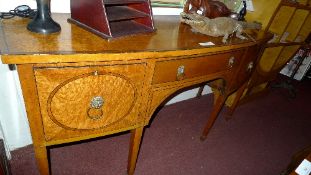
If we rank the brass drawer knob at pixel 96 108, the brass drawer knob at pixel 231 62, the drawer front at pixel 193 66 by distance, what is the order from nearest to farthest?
the brass drawer knob at pixel 96 108 < the drawer front at pixel 193 66 < the brass drawer knob at pixel 231 62

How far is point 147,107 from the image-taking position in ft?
4.24

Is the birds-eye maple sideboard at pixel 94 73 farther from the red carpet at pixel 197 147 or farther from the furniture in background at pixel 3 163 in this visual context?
the red carpet at pixel 197 147

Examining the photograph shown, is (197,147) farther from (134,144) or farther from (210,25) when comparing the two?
(210,25)

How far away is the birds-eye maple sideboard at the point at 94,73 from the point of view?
0.88m

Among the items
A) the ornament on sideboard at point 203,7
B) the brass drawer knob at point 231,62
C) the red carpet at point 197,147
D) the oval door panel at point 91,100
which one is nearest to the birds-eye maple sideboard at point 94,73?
the oval door panel at point 91,100

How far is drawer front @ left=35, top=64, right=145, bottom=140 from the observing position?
0.93 m

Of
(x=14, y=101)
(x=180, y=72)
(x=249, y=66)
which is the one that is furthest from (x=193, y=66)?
(x=14, y=101)

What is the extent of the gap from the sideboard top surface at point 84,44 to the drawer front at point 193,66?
68 mm

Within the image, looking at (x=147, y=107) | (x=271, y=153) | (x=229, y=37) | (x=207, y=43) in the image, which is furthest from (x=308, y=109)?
(x=147, y=107)

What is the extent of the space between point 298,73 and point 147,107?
12.4 ft

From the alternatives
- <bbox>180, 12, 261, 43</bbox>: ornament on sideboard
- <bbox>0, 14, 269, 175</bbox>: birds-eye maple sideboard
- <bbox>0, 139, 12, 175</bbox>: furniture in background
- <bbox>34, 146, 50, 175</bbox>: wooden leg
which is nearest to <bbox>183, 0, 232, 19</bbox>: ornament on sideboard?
<bbox>180, 12, 261, 43</bbox>: ornament on sideboard

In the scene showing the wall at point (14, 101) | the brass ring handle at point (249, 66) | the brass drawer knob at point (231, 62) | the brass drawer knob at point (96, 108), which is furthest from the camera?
the brass ring handle at point (249, 66)

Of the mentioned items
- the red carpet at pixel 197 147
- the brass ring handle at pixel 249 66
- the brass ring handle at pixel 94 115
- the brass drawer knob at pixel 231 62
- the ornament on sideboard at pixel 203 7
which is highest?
the ornament on sideboard at pixel 203 7

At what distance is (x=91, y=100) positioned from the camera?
3.46 feet
